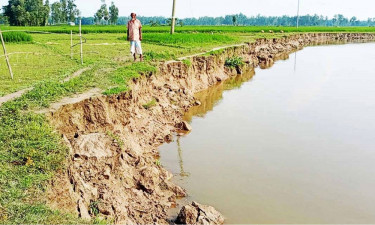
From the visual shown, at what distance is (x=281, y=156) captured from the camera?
373 inches

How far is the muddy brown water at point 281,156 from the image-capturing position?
7.15m

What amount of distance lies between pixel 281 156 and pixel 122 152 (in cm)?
429

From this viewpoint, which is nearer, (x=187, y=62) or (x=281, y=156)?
(x=281, y=156)

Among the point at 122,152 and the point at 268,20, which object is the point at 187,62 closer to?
the point at 122,152

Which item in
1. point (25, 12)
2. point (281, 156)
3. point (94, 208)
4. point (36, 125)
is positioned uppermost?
point (25, 12)

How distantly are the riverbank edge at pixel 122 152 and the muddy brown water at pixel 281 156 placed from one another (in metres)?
0.63

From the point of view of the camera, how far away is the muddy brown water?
7148mm

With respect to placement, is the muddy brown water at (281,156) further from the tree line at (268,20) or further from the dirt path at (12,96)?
the tree line at (268,20)

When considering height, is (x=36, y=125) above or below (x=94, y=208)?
above

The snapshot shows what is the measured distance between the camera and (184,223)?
633 centimetres

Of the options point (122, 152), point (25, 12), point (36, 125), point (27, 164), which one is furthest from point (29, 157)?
point (25, 12)

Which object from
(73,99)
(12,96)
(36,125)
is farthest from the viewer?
(73,99)

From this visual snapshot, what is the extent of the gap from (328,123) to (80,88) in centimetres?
819

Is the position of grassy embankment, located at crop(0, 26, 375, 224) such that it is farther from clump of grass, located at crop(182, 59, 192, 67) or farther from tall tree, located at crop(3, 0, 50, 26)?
tall tree, located at crop(3, 0, 50, 26)
